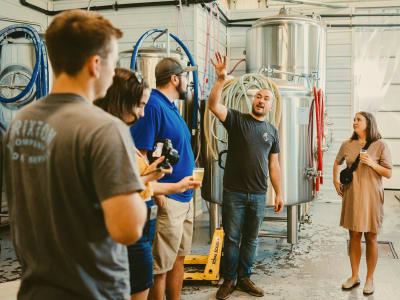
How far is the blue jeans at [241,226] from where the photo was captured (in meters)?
2.98

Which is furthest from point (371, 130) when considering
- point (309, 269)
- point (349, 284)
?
point (309, 269)

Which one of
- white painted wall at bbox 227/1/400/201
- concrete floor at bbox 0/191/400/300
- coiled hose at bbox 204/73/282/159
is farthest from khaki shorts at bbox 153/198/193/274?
white painted wall at bbox 227/1/400/201

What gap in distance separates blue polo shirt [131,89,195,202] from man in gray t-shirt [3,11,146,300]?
105 cm

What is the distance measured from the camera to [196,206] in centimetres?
569

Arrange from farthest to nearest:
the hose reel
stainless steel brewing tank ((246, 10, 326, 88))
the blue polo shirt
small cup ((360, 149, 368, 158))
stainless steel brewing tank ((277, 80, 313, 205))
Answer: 1. stainless steel brewing tank ((246, 10, 326, 88))
2. the hose reel
3. stainless steel brewing tank ((277, 80, 313, 205))
4. small cup ((360, 149, 368, 158))
5. the blue polo shirt

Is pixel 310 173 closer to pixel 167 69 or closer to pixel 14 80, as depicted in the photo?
pixel 167 69

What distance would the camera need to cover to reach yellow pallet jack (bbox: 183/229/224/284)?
3.23 m

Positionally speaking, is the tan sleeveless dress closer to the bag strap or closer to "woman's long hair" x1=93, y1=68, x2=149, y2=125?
the bag strap

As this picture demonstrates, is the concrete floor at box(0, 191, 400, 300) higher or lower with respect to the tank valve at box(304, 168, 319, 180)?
lower

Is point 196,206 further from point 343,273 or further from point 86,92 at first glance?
point 86,92

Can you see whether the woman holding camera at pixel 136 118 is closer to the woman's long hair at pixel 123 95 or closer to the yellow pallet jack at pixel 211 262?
the woman's long hair at pixel 123 95

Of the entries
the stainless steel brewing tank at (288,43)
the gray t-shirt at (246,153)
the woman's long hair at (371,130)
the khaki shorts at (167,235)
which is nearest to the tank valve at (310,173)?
the woman's long hair at (371,130)

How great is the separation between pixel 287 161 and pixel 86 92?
320 centimetres

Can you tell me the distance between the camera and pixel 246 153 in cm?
298
